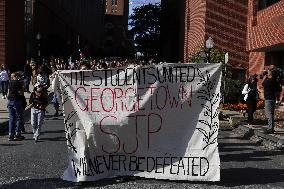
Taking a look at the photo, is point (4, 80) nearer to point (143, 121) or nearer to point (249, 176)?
point (143, 121)

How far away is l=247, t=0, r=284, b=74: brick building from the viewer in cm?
2501

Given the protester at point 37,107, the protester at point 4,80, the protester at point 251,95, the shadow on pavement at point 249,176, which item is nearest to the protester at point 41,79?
the protester at point 37,107

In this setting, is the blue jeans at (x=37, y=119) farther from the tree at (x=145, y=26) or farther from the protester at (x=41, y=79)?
the tree at (x=145, y=26)

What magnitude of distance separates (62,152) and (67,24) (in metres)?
65.1

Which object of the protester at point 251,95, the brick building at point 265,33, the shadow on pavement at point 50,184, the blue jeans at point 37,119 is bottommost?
the shadow on pavement at point 50,184

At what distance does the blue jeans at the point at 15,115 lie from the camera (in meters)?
13.2

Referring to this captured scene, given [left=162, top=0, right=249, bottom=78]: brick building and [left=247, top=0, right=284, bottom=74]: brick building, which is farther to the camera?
[left=162, top=0, right=249, bottom=78]: brick building

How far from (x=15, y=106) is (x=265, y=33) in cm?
1703

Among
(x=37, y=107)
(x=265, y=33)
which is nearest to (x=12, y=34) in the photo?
(x=265, y=33)

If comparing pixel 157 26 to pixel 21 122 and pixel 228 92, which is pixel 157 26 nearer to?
pixel 228 92

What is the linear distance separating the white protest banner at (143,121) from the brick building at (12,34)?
28.9 meters

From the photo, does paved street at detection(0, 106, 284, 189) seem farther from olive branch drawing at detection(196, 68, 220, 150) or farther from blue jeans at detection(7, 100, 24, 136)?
olive branch drawing at detection(196, 68, 220, 150)

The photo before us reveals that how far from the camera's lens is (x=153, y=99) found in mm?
8211

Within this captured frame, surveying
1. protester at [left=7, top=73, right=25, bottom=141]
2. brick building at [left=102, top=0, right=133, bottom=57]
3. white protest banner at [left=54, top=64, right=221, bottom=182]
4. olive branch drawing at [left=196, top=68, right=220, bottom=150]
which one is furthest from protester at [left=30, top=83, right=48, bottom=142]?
brick building at [left=102, top=0, right=133, bottom=57]
